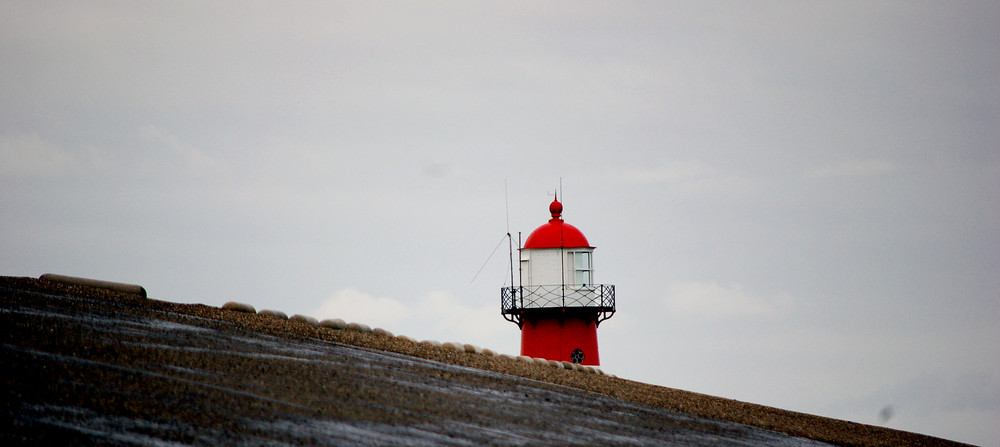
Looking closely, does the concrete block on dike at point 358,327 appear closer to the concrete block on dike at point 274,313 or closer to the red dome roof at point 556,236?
the concrete block on dike at point 274,313

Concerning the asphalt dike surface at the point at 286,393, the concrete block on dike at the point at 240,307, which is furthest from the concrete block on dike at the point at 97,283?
the concrete block on dike at the point at 240,307

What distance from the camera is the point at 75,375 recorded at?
37.4 ft

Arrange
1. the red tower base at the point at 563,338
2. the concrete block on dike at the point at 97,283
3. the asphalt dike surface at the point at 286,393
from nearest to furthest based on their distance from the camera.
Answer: the asphalt dike surface at the point at 286,393 < the concrete block on dike at the point at 97,283 < the red tower base at the point at 563,338

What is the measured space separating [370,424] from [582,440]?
8.46 feet

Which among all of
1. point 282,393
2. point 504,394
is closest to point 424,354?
point 504,394

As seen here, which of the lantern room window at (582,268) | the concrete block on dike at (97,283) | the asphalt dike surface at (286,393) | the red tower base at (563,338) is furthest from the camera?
the lantern room window at (582,268)

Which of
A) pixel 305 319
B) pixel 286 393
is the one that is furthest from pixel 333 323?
pixel 286 393

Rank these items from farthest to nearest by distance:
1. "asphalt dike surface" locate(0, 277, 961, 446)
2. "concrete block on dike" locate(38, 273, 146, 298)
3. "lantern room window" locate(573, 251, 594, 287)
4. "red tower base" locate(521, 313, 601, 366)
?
1. "lantern room window" locate(573, 251, 594, 287)
2. "red tower base" locate(521, 313, 601, 366)
3. "concrete block on dike" locate(38, 273, 146, 298)
4. "asphalt dike surface" locate(0, 277, 961, 446)

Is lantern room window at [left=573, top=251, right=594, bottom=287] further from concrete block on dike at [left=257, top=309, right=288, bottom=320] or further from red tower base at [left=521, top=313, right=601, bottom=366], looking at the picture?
concrete block on dike at [left=257, top=309, right=288, bottom=320]

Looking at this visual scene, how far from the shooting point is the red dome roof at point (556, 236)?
28391mm

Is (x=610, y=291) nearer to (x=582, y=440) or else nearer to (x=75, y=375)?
(x=582, y=440)

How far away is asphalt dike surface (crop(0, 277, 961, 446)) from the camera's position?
10.2 m

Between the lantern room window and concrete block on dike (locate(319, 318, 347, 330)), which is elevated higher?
the lantern room window

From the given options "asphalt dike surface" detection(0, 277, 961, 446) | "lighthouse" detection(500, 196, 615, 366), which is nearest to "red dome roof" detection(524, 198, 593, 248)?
"lighthouse" detection(500, 196, 615, 366)
